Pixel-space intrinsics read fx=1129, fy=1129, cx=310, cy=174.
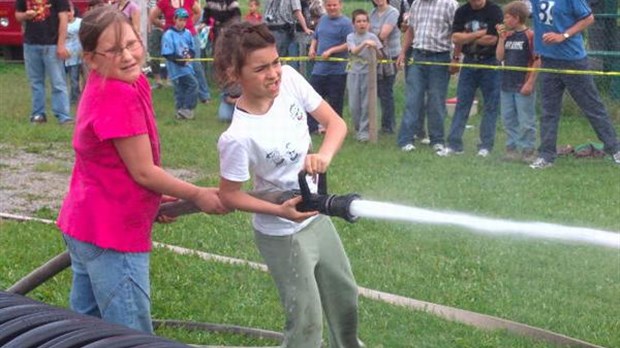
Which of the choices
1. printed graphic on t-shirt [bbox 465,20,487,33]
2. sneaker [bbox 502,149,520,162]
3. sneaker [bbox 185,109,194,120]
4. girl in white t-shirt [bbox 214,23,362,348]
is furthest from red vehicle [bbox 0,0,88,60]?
girl in white t-shirt [bbox 214,23,362,348]

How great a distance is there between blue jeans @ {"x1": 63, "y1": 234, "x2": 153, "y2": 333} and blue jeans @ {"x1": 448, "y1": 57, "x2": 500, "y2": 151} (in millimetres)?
7975

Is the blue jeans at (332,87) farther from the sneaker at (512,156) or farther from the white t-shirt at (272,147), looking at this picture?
the white t-shirt at (272,147)

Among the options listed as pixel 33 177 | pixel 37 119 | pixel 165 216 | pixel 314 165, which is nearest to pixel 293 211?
pixel 314 165

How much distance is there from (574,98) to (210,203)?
24.1ft

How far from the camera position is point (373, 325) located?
5.70 meters

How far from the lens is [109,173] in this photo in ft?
13.0

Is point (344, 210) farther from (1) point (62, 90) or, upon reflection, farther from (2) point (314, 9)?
(2) point (314, 9)

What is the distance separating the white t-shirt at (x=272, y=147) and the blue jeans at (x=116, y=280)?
47 centimetres

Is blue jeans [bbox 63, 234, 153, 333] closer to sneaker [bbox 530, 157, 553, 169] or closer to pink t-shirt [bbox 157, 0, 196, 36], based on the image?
sneaker [bbox 530, 157, 553, 169]

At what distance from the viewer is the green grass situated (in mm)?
5781

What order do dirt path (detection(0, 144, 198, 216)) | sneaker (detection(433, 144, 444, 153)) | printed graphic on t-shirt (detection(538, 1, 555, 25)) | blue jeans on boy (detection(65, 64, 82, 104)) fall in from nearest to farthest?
dirt path (detection(0, 144, 198, 216)), printed graphic on t-shirt (detection(538, 1, 555, 25)), sneaker (detection(433, 144, 444, 153)), blue jeans on boy (detection(65, 64, 82, 104))

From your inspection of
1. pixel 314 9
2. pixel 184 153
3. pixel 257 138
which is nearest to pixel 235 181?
pixel 257 138

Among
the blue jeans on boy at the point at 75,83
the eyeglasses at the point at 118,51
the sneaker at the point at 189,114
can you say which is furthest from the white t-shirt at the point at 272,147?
the blue jeans on boy at the point at 75,83

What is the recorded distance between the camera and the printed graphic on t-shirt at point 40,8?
13117 millimetres
